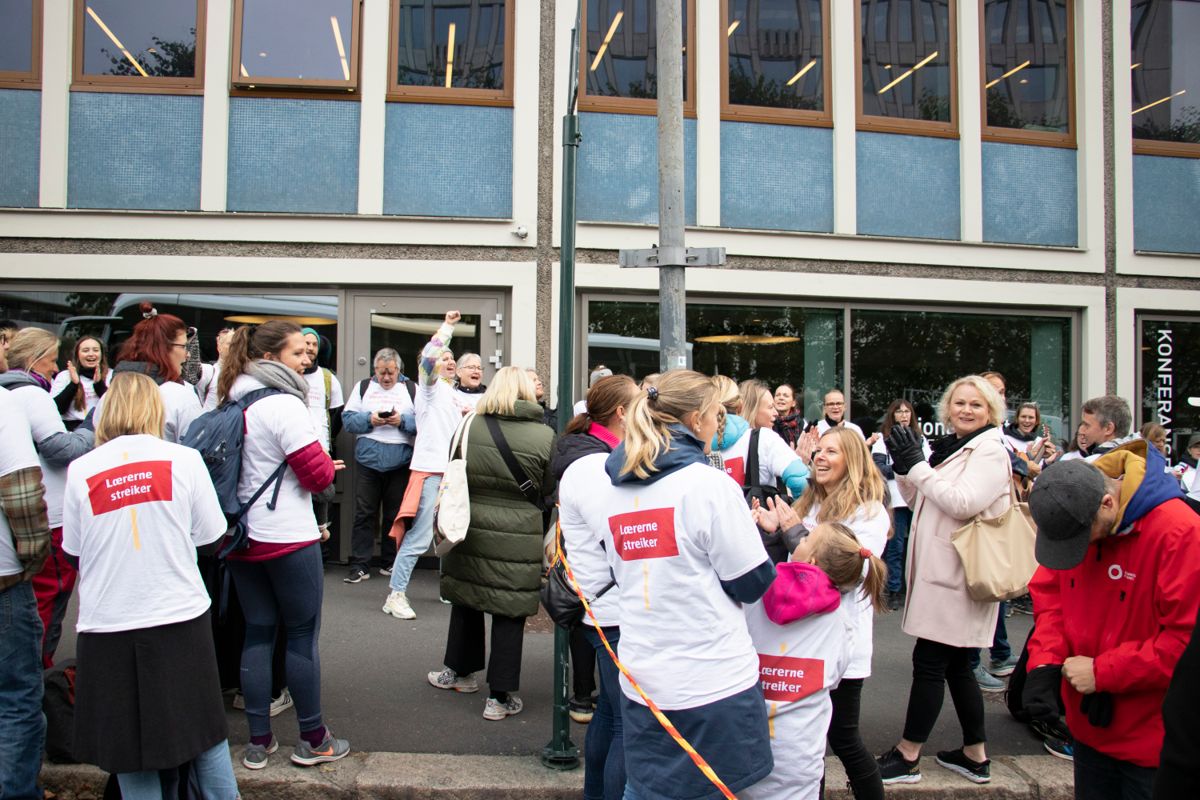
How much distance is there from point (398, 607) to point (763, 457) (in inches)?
116

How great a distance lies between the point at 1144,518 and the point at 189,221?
7647 mm

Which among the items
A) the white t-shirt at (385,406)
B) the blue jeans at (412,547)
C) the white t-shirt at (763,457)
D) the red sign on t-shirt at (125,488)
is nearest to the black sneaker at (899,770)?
the white t-shirt at (763,457)

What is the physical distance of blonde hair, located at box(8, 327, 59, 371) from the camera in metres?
4.17

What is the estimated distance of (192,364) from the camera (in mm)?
5773

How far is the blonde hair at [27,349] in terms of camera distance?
417cm

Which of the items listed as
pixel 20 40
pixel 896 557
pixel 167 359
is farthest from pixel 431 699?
pixel 20 40

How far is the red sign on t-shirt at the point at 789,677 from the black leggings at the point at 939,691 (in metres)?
1.32

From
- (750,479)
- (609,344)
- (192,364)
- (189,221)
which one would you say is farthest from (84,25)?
(750,479)

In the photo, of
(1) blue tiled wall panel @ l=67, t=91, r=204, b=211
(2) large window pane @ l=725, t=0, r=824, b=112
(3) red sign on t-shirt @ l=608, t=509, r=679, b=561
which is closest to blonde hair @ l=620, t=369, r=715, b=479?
(3) red sign on t-shirt @ l=608, t=509, r=679, b=561

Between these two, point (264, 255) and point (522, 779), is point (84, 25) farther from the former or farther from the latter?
point (522, 779)

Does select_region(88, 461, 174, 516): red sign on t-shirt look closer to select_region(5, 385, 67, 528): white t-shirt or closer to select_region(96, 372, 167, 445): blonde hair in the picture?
Answer: select_region(96, 372, 167, 445): blonde hair

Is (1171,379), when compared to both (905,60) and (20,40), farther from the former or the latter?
(20,40)

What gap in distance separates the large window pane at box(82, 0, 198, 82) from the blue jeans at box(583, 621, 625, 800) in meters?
7.03

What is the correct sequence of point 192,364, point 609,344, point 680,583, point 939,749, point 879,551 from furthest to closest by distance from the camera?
point 609,344 < point 192,364 < point 939,749 < point 879,551 < point 680,583
